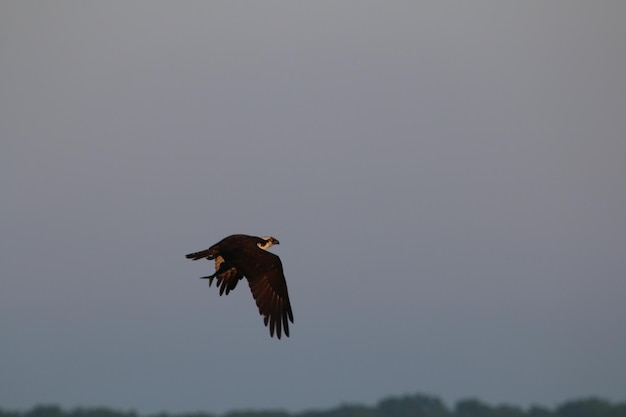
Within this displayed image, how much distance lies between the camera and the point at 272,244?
28.9m

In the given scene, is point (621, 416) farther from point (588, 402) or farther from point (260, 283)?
point (260, 283)

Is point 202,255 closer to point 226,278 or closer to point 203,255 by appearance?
point 203,255

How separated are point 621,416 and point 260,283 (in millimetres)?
60089

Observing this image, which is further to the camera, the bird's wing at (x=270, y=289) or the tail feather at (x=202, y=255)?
the bird's wing at (x=270, y=289)

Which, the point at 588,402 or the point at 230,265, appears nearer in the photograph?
the point at 230,265

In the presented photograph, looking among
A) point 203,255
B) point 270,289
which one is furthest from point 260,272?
point 203,255

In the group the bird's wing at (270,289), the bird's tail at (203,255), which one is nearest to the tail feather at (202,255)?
the bird's tail at (203,255)

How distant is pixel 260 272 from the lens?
27547 mm

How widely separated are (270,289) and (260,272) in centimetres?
39

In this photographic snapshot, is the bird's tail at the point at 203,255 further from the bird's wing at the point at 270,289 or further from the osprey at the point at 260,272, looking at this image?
the bird's wing at the point at 270,289

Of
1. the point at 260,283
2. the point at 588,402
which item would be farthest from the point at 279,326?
the point at 588,402

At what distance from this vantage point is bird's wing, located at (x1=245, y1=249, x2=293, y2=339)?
90.3ft

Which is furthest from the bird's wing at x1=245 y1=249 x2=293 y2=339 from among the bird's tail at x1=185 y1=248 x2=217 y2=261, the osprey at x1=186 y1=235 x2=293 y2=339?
the bird's tail at x1=185 y1=248 x2=217 y2=261

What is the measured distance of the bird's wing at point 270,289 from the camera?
90.3ft
